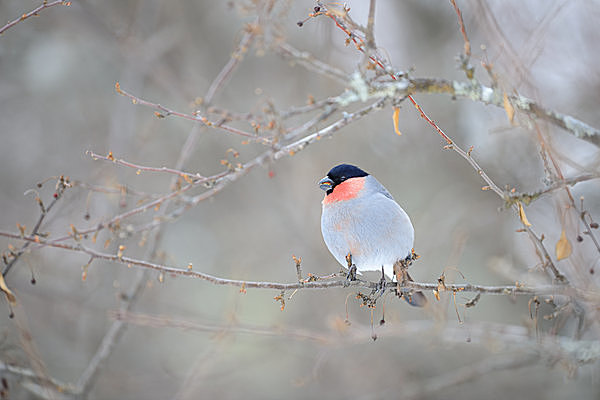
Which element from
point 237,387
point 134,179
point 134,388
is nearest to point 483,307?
point 237,387

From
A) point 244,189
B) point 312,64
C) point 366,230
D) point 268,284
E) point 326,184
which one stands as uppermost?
point 244,189

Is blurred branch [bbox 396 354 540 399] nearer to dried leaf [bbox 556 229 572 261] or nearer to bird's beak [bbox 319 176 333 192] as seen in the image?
bird's beak [bbox 319 176 333 192]

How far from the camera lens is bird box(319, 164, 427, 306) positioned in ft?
8.56

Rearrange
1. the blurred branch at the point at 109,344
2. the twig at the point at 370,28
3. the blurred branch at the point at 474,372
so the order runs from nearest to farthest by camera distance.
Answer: the twig at the point at 370,28 → the blurred branch at the point at 109,344 → the blurred branch at the point at 474,372

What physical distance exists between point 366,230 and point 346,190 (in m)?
0.31

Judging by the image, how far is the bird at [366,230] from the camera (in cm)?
261

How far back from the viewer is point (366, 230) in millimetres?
2611

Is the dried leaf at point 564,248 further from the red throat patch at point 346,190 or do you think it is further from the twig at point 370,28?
the red throat patch at point 346,190

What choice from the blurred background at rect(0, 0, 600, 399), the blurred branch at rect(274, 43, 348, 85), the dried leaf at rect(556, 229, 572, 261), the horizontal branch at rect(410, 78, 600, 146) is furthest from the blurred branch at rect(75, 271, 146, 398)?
the dried leaf at rect(556, 229, 572, 261)

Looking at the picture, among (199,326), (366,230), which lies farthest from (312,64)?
(199,326)

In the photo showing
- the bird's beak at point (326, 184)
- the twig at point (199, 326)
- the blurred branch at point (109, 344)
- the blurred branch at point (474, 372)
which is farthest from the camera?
the blurred branch at point (474, 372)

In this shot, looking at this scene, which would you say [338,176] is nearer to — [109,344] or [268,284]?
[268,284]

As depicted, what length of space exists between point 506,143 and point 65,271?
15.1 feet

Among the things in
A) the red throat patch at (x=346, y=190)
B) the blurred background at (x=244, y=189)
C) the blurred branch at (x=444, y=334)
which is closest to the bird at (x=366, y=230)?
the red throat patch at (x=346, y=190)
